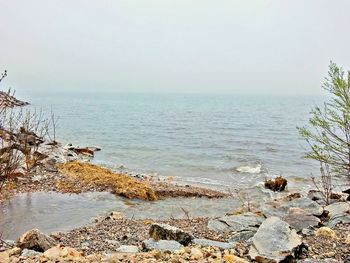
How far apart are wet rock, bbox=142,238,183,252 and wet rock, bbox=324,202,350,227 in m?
5.05

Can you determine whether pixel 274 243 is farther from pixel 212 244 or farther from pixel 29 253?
pixel 29 253

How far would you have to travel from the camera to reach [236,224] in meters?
9.17

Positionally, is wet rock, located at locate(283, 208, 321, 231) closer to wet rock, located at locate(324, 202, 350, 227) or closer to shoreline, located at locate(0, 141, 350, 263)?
shoreline, located at locate(0, 141, 350, 263)

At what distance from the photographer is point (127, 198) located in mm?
14016

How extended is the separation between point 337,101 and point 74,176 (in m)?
12.3

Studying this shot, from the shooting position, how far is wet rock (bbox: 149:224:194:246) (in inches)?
275

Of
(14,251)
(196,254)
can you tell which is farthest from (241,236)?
(14,251)

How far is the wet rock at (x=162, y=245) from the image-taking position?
6434 millimetres

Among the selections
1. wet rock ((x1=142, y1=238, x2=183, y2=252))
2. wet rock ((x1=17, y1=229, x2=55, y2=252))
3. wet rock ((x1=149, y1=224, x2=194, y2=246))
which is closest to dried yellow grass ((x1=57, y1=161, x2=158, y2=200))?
wet rock ((x1=149, y1=224, x2=194, y2=246))

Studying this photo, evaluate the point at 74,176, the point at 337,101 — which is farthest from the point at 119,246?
the point at 74,176

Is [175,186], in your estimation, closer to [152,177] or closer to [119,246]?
[152,177]

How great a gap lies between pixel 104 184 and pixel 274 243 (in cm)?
1020

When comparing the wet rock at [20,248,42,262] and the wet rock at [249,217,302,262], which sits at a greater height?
the wet rock at [249,217,302,262]

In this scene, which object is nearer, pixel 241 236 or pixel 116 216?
pixel 241 236
